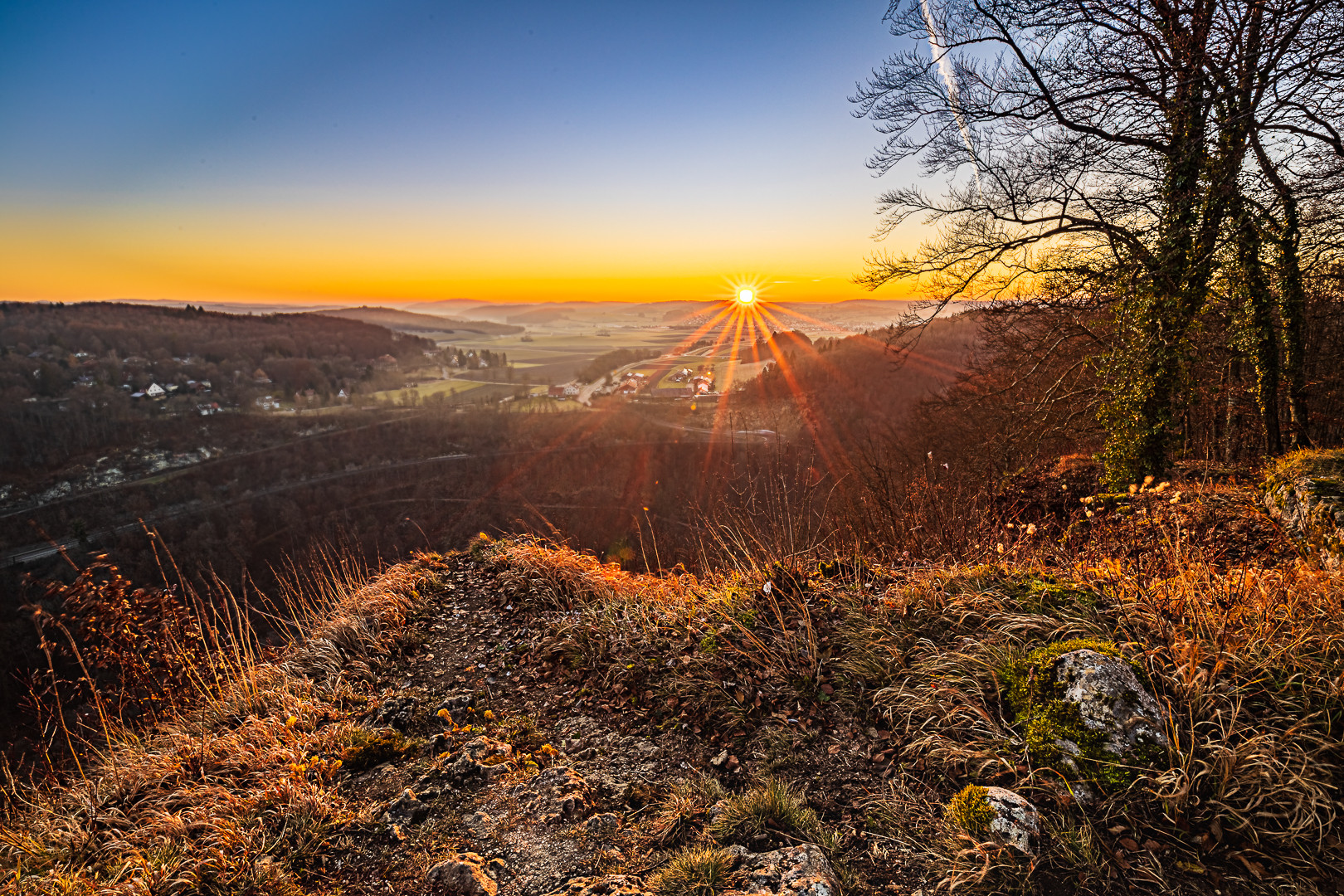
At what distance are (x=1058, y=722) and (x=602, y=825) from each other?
2.13 meters

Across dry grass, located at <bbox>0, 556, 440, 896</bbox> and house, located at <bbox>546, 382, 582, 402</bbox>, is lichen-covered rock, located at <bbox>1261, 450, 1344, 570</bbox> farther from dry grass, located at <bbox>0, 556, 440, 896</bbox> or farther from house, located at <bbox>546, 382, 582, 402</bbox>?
house, located at <bbox>546, 382, 582, 402</bbox>

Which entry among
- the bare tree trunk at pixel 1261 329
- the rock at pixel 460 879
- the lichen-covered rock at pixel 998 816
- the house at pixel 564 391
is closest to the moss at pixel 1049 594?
the lichen-covered rock at pixel 998 816

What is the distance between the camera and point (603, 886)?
2.14m

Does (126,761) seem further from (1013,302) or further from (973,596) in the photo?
(1013,302)

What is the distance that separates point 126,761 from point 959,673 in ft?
17.1

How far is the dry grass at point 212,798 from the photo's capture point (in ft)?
7.89

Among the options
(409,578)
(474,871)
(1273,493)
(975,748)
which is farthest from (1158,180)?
(409,578)

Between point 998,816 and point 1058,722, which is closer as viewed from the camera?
point 998,816

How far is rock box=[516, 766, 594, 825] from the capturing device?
2.63 m

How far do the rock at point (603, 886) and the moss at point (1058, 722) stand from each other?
1780 millimetres

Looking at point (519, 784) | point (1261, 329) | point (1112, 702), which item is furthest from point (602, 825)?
point (1261, 329)

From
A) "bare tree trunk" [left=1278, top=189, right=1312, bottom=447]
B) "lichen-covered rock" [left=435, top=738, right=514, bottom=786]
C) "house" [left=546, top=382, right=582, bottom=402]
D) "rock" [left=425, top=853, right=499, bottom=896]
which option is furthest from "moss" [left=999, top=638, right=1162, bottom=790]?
"house" [left=546, top=382, right=582, bottom=402]

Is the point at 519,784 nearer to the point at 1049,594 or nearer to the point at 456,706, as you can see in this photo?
the point at 456,706

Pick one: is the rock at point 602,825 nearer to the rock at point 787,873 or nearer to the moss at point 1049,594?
the rock at point 787,873
